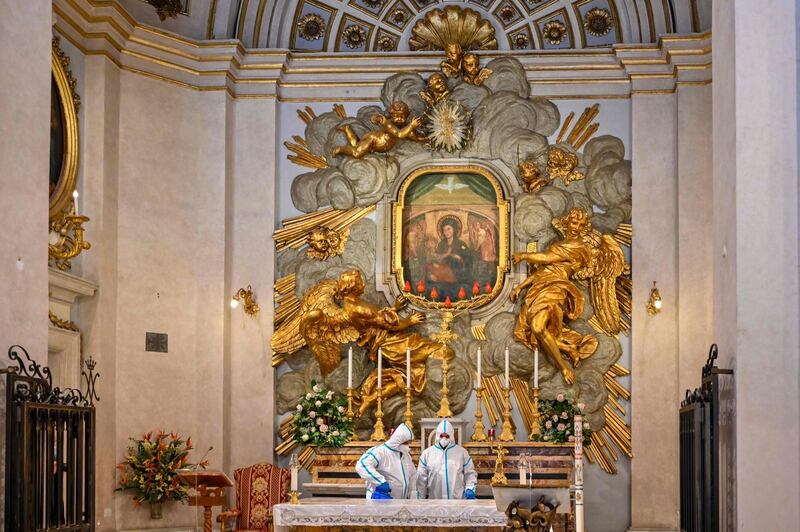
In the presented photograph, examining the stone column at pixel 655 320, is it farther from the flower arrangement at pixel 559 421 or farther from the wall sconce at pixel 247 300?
the wall sconce at pixel 247 300

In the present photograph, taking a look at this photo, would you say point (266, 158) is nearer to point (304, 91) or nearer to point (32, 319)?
point (304, 91)

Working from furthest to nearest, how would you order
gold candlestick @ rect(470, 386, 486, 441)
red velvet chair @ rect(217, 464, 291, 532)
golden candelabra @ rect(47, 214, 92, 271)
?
gold candlestick @ rect(470, 386, 486, 441) < red velvet chair @ rect(217, 464, 291, 532) < golden candelabra @ rect(47, 214, 92, 271)

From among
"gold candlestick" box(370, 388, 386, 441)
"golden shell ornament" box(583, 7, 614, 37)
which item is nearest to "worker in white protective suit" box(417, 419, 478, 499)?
"gold candlestick" box(370, 388, 386, 441)

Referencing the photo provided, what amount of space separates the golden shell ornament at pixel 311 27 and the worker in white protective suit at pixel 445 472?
6278 mm

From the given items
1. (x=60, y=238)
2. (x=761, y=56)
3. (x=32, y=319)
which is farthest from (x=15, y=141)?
(x=761, y=56)

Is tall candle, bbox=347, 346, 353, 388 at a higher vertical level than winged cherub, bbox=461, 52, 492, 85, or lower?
lower

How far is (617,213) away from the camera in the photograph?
1661cm

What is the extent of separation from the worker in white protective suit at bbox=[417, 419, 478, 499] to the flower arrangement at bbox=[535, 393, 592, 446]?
213 cm

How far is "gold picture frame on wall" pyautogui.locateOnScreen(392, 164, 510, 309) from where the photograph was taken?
16719 mm

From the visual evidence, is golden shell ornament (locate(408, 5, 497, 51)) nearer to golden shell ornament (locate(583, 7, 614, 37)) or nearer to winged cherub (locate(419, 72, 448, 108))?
winged cherub (locate(419, 72, 448, 108))

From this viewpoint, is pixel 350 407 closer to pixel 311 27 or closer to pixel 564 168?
pixel 564 168

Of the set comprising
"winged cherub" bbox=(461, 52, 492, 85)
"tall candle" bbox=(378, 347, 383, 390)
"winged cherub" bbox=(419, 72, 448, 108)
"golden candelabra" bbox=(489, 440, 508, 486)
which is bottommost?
"golden candelabra" bbox=(489, 440, 508, 486)

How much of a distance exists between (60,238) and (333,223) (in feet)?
12.6

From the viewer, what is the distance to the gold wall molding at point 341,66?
16.1m
